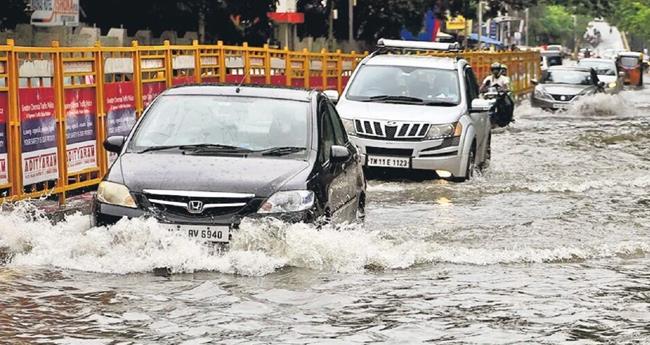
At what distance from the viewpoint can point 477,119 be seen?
62.5 feet

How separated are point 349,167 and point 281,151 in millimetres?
1192

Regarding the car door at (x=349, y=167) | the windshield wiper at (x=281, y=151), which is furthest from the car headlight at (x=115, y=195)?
the car door at (x=349, y=167)

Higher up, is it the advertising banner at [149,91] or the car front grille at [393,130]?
the advertising banner at [149,91]

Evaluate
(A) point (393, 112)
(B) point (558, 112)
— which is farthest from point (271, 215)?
(B) point (558, 112)

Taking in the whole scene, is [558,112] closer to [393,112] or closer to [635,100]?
[635,100]

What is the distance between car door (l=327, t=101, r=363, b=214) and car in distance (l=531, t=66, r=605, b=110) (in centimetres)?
2634

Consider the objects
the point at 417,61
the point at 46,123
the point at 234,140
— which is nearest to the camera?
the point at 234,140

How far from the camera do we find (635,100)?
52.8 metres

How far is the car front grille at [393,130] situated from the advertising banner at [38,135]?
4.70m

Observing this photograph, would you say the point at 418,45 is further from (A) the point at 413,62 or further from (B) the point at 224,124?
(B) the point at 224,124

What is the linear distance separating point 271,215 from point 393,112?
8.06m

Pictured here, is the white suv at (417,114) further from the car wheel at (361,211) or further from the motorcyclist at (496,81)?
the motorcyclist at (496,81)

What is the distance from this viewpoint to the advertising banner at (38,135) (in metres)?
13.2

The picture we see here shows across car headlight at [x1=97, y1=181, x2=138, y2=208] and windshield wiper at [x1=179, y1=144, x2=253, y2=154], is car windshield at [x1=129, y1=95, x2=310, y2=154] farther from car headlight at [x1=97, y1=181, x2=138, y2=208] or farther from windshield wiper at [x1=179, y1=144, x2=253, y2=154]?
car headlight at [x1=97, y1=181, x2=138, y2=208]
